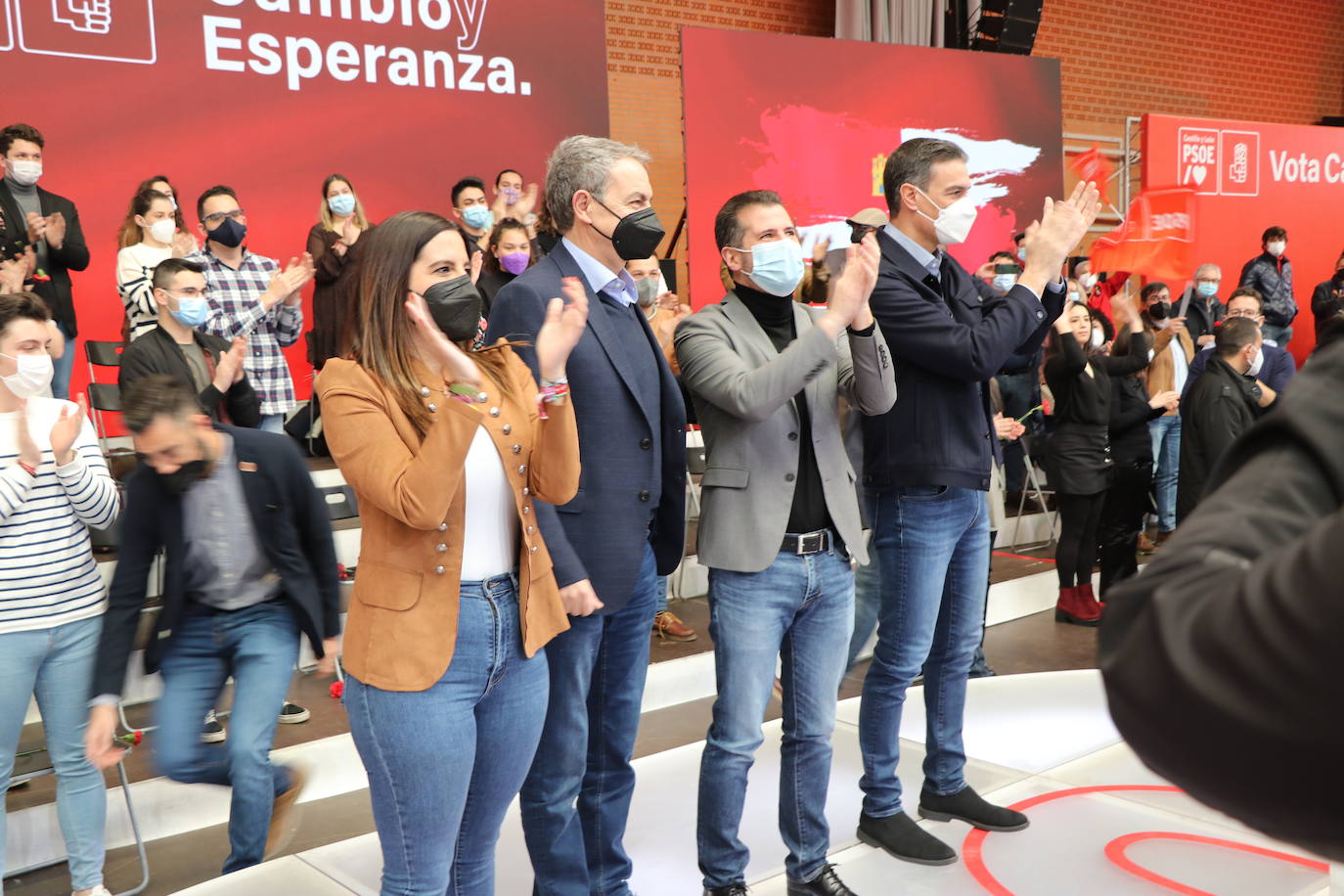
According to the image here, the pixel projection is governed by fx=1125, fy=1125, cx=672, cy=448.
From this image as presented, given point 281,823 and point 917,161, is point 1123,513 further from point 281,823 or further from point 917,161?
point 281,823

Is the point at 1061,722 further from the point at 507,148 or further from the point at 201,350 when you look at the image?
the point at 507,148

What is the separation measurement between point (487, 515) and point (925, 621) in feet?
4.67

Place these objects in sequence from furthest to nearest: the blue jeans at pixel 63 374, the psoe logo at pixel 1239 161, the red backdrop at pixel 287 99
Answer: the psoe logo at pixel 1239 161 → the red backdrop at pixel 287 99 → the blue jeans at pixel 63 374

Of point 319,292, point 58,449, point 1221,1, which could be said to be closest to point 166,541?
point 58,449

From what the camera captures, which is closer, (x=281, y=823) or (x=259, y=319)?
(x=281, y=823)

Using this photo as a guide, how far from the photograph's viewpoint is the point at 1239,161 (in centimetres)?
1112

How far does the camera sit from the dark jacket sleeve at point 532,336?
2166 mm

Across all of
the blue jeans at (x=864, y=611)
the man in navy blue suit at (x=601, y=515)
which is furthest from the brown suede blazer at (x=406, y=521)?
the blue jeans at (x=864, y=611)

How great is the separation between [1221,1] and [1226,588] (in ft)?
50.6

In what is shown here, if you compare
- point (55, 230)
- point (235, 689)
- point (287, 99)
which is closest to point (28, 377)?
point (235, 689)

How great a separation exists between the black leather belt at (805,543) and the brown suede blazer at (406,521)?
776 millimetres

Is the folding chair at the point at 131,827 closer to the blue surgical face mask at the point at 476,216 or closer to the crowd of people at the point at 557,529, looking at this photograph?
the crowd of people at the point at 557,529

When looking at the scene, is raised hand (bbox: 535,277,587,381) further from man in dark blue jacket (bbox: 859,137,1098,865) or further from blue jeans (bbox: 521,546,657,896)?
man in dark blue jacket (bbox: 859,137,1098,865)

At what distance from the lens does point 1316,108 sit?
47.8ft
